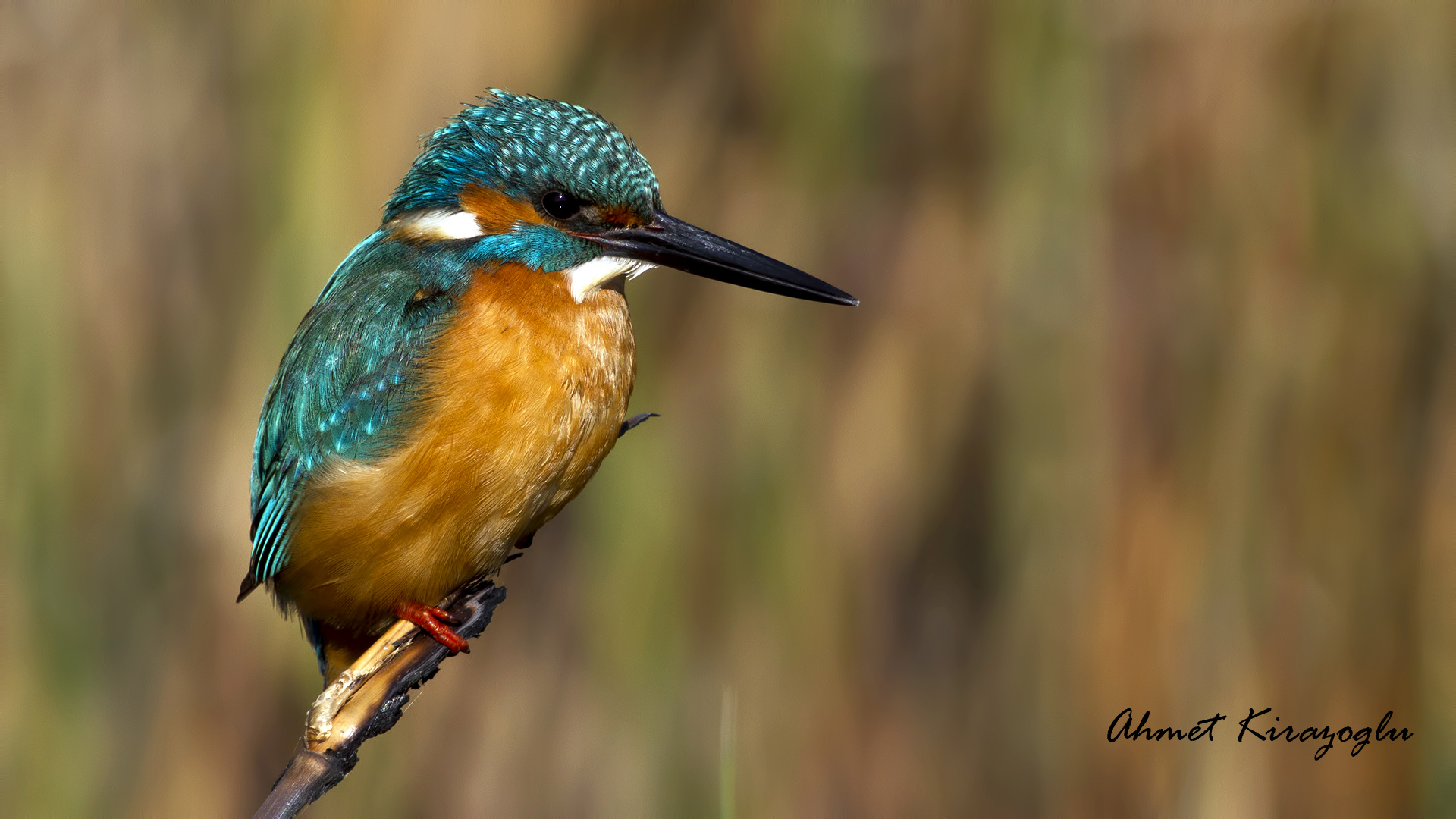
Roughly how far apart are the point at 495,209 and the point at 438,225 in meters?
0.11

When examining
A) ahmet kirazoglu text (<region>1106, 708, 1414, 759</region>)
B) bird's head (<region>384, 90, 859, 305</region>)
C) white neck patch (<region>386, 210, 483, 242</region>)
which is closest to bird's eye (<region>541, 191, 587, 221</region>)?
bird's head (<region>384, 90, 859, 305</region>)

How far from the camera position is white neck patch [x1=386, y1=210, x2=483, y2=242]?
76.5 inches

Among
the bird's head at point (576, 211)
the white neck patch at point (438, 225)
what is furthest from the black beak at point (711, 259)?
the white neck patch at point (438, 225)

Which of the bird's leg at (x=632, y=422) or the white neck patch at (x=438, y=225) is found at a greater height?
the white neck patch at (x=438, y=225)

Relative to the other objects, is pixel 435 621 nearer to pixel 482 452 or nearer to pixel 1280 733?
pixel 482 452

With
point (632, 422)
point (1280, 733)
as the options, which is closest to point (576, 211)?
point (632, 422)

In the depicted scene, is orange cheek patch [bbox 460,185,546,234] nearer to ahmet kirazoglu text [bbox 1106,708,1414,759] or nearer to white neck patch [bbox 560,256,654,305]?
white neck patch [bbox 560,256,654,305]

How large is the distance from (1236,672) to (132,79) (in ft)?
8.26

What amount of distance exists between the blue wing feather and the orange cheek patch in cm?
8

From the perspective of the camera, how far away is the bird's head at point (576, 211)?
74.0 inches

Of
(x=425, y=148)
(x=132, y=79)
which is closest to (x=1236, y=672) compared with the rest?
(x=425, y=148)

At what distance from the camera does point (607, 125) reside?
1903 mm

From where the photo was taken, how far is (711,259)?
6.16ft

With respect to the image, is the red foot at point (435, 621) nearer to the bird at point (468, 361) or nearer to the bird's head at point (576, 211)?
the bird at point (468, 361)
